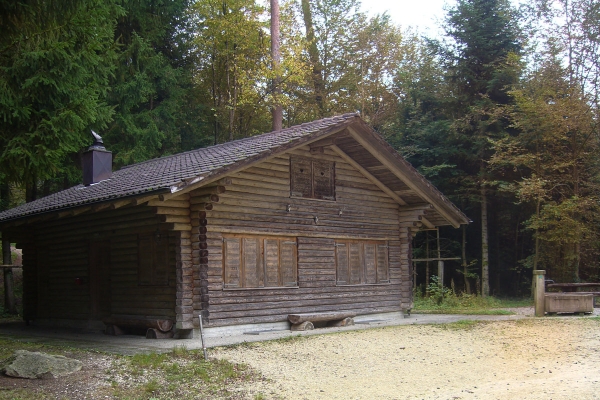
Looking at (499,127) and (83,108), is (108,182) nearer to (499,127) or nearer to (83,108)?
(83,108)

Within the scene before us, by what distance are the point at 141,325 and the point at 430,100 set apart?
2020 centimetres

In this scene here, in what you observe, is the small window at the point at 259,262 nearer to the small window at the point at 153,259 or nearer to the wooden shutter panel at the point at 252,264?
the wooden shutter panel at the point at 252,264

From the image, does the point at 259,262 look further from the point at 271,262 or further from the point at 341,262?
the point at 341,262

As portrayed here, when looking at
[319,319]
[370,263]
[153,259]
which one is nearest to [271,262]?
[319,319]

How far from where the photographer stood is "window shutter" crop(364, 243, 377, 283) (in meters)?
17.5

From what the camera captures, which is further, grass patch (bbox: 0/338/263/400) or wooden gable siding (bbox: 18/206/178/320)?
wooden gable siding (bbox: 18/206/178/320)

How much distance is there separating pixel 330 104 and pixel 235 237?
1931cm

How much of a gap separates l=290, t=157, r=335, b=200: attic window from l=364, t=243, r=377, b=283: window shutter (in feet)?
6.93

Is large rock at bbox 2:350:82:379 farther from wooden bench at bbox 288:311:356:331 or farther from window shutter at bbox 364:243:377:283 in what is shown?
window shutter at bbox 364:243:377:283

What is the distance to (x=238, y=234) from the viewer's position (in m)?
14.2

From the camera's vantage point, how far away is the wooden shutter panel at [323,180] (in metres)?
16.1

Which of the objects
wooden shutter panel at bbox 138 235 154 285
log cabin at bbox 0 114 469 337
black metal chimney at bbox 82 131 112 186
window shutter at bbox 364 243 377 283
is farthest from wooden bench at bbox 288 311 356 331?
black metal chimney at bbox 82 131 112 186

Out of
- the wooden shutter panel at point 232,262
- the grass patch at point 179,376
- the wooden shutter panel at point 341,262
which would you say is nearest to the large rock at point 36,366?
the grass patch at point 179,376

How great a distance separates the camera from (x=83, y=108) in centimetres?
1422
